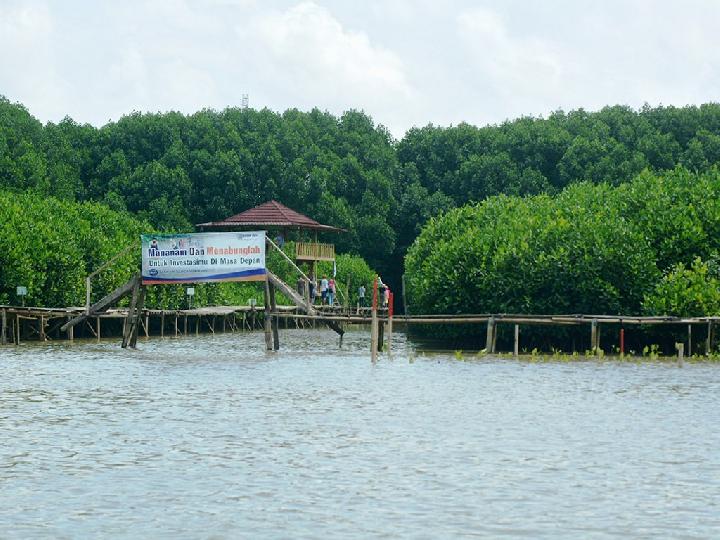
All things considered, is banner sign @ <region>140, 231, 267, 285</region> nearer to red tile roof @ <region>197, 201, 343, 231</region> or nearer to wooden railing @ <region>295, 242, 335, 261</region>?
red tile roof @ <region>197, 201, 343, 231</region>

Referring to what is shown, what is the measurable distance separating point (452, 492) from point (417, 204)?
75.0 m

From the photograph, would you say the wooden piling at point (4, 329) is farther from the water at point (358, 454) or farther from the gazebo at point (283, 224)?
the gazebo at point (283, 224)

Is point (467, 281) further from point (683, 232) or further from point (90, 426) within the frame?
point (90, 426)

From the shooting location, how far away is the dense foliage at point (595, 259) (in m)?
49.7

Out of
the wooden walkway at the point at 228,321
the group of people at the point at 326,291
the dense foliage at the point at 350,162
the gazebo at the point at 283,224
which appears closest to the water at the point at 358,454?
the wooden walkway at the point at 228,321

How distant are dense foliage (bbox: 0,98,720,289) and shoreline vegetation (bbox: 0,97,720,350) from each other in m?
0.14

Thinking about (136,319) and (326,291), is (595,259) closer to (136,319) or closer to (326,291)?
(136,319)

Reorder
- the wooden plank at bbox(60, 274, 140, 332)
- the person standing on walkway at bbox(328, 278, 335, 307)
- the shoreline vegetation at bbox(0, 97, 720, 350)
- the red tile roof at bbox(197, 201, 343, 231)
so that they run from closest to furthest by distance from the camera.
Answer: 1. the wooden plank at bbox(60, 274, 140, 332)
2. the shoreline vegetation at bbox(0, 97, 720, 350)
3. the person standing on walkway at bbox(328, 278, 335, 307)
4. the red tile roof at bbox(197, 201, 343, 231)

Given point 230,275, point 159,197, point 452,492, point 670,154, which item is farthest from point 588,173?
point 452,492

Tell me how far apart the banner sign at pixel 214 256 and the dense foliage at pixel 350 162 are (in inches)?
1466

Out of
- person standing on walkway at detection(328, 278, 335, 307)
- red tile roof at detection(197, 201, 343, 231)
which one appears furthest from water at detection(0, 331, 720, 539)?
red tile roof at detection(197, 201, 343, 231)

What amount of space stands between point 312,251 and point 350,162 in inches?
913

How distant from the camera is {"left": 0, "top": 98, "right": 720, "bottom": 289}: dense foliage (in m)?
87.1

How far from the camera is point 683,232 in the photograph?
5100 cm
